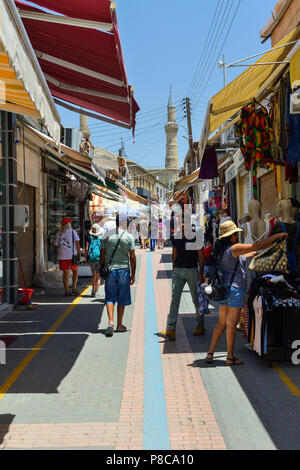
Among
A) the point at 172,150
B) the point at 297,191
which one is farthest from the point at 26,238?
the point at 172,150

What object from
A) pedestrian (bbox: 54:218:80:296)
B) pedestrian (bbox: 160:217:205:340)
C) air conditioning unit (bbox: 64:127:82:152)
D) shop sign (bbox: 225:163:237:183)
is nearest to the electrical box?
pedestrian (bbox: 54:218:80:296)

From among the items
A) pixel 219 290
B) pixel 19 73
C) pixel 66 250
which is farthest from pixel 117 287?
pixel 19 73

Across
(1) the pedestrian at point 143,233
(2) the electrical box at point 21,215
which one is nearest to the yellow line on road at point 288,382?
(2) the electrical box at point 21,215

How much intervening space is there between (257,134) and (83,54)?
9.74 feet

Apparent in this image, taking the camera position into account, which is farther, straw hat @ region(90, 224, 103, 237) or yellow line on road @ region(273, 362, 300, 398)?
straw hat @ region(90, 224, 103, 237)

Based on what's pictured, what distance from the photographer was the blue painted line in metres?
3.52

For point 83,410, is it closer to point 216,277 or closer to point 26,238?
point 216,277

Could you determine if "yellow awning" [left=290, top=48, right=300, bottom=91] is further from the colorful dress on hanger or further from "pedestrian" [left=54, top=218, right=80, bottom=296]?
"pedestrian" [left=54, top=218, right=80, bottom=296]

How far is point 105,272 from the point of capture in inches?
277

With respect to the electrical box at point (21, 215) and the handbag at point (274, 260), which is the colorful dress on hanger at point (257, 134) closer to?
the handbag at point (274, 260)

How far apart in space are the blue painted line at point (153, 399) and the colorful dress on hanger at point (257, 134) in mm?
3246

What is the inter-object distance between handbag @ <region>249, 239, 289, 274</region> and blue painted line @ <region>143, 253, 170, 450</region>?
1.73 metres

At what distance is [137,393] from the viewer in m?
4.56

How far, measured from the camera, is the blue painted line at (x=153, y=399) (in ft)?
11.6
